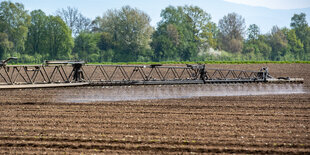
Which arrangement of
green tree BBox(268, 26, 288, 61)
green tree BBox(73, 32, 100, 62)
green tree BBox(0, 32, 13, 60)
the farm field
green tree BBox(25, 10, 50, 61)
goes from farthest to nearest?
green tree BBox(268, 26, 288, 61), green tree BBox(73, 32, 100, 62), green tree BBox(25, 10, 50, 61), green tree BBox(0, 32, 13, 60), the farm field

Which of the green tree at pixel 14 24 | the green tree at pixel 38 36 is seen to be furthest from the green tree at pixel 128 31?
the green tree at pixel 14 24

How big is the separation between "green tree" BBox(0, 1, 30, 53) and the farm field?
63088mm

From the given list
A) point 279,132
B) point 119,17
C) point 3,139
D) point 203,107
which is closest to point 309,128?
point 279,132

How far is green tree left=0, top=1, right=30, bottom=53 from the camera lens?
Result: 74.2 meters

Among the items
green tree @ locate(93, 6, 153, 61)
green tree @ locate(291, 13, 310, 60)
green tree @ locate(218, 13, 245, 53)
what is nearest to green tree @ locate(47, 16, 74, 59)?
green tree @ locate(93, 6, 153, 61)

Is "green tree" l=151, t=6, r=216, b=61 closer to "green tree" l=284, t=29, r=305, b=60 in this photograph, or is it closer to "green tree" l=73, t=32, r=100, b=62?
"green tree" l=73, t=32, r=100, b=62

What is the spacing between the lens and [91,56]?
79438mm

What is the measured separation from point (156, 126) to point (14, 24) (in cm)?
7385

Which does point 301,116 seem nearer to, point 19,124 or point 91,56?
point 19,124

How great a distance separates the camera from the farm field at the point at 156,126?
29.6 feet

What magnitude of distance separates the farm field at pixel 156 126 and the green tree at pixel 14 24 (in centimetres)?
6309

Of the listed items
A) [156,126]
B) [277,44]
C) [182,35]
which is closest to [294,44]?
[277,44]

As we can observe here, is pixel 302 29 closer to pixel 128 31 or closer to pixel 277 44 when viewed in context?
pixel 277 44

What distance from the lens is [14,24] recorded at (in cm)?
7575
